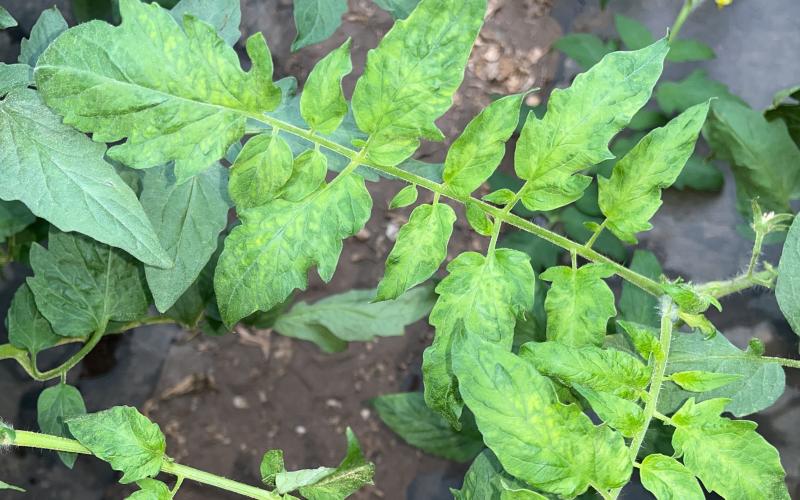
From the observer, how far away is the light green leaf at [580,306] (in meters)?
1.09

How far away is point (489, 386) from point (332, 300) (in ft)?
3.59

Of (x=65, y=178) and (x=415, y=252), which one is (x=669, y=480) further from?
(x=65, y=178)

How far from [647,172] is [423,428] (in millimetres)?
1047

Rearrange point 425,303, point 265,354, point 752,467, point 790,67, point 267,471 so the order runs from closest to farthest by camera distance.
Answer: point 752,467, point 267,471, point 425,303, point 265,354, point 790,67

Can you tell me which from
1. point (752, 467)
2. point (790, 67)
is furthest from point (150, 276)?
point (790, 67)

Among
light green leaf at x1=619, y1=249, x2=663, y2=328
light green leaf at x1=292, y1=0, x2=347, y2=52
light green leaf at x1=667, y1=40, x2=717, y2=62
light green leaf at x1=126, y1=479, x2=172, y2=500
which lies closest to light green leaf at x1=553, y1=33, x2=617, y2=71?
light green leaf at x1=667, y1=40, x2=717, y2=62

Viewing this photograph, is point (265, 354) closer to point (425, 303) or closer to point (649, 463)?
point (425, 303)

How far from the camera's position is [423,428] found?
6.39 ft

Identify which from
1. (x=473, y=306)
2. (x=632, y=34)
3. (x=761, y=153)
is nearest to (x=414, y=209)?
(x=473, y=306)

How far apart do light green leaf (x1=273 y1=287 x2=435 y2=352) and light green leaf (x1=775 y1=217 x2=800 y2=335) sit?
2.91 ft

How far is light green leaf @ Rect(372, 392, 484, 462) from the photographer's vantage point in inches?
75.7

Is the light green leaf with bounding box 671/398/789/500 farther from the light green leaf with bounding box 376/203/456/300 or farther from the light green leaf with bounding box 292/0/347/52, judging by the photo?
the light green leaf with bounding box 292/0/347/52

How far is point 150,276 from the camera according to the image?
3.98ft

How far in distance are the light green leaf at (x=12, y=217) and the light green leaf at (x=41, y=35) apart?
13.7 inches
